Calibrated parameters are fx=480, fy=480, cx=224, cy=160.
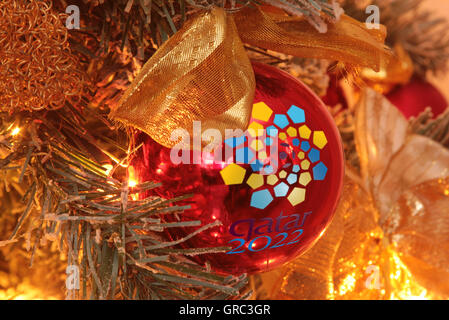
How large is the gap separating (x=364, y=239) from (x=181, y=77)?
1.01 feet

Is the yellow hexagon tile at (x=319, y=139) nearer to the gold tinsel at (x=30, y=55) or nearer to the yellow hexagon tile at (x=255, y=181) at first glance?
the yellow hexagon tile at (x=255, y=181)

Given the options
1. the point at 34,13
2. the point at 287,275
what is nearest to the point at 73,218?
Answer: the point at 34,13

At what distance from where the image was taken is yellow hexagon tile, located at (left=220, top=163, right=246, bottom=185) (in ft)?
1.08

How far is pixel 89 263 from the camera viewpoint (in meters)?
0.31

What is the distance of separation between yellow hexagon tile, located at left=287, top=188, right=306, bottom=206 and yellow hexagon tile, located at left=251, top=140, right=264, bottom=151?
0.13ft

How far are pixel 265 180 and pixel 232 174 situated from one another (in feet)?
0.08

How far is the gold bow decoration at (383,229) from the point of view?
19.8 inches

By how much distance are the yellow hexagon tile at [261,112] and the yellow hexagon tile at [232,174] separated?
38mm

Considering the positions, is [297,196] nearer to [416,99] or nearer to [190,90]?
[190,90]

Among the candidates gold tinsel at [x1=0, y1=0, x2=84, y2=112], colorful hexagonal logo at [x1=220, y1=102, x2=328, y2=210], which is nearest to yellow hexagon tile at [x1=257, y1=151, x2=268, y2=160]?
colorful hexagonal logo at [x1=220, y1=102, x2=328, y2=210]

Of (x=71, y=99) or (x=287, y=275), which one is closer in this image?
(x=71, y=99)

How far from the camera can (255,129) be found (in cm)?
33

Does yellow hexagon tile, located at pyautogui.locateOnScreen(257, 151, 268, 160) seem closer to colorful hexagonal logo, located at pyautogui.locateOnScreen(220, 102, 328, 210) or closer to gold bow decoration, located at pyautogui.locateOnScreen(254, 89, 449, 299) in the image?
colorful hexagonal logo, located at pyautogui.locateOnScreen(220, 102, 328, 210)
